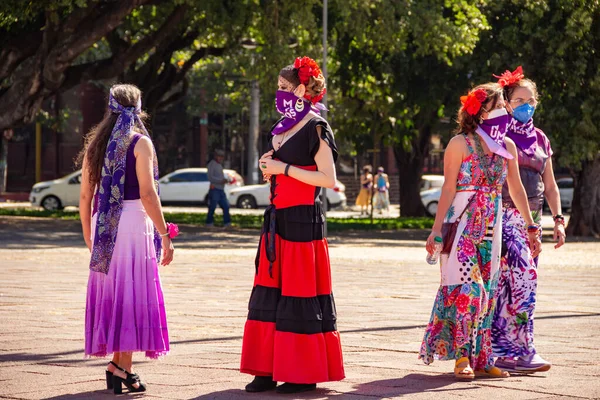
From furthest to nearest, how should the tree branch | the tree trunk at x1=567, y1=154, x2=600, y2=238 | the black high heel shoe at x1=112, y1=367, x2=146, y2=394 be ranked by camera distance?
1. the tree trunk at x1=567, y1=154, x2=600, y2=238
2. the tree branch
3. the black high heel shoe at x1=112, y1=367, x2=146, y2=394

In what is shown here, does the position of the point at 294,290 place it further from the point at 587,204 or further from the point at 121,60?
the point at 587,204

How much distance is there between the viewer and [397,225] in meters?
31.4

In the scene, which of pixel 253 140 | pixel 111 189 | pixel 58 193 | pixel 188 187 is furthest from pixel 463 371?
pixel 253 140

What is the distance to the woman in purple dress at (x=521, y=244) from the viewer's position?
8047mm

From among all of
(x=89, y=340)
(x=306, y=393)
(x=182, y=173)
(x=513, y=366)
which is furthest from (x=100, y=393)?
(x=182, y=173)

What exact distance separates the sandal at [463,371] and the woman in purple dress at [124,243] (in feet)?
5.89

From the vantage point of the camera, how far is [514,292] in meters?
8.13

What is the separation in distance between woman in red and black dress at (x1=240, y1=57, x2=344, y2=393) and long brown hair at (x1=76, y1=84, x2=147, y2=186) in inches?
33.3

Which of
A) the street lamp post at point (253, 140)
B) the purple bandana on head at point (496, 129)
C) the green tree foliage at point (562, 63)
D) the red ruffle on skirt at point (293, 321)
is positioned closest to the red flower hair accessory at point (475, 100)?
the purple bandana on head at point (496, 129)

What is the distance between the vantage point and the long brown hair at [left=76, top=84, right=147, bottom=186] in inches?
281

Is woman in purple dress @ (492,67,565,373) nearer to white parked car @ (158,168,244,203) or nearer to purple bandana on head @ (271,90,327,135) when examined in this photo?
purple bandana on head @ (271,90,327,135)

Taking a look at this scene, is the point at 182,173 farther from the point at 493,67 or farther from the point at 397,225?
the point at 493,67

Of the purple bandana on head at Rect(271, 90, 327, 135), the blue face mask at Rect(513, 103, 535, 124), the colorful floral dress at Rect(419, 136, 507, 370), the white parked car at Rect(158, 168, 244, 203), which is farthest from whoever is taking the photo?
the white parked car at Rect(158, 168, 244, 203)

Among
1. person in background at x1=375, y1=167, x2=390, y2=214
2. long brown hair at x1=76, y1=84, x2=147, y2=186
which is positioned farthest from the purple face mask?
person in background at x1=375, y1=167, x2=390, y2=214
